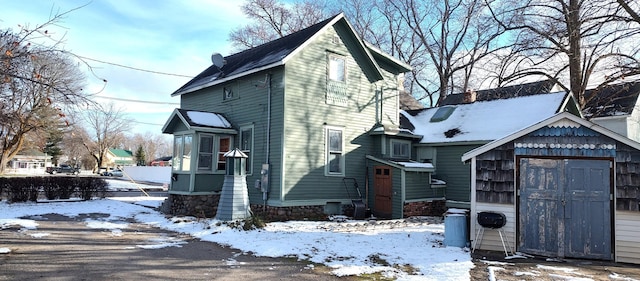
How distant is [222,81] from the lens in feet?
53.9

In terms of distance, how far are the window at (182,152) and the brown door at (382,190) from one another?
22.9 feet

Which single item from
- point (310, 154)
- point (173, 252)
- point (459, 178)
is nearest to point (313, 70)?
point (310, 154)

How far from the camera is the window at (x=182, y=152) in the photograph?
15422 mm

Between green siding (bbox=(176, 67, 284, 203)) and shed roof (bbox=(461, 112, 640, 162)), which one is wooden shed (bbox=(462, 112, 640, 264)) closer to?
shed roof (bbox=(461, 112, 640, 162))

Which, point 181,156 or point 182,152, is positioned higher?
point 182,152

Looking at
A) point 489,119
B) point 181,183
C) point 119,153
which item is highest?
point 119,153

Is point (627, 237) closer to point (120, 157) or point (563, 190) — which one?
point (563, 190)

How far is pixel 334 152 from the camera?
15.9 meters

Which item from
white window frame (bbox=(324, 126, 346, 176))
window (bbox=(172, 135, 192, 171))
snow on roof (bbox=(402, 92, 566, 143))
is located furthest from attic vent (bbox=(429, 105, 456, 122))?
window (bbox=(172, 135, 192, 171))

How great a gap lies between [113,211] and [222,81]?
622 cm

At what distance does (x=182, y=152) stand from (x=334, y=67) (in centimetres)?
645

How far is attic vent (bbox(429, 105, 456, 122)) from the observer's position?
20447mm

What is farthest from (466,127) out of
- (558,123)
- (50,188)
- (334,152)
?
(50,188)

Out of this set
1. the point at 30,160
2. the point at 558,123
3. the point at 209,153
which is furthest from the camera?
the point at 30,160
